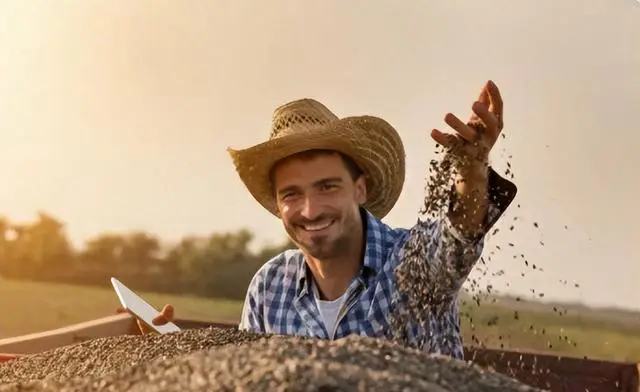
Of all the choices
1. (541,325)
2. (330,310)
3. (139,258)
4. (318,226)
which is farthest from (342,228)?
(139,258)

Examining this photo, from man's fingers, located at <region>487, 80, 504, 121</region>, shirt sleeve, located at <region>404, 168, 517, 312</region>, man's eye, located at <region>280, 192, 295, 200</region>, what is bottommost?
shirt sleeve, located at <region>404, 168, 517, 312</region>

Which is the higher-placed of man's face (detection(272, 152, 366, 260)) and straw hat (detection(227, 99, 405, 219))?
straw hat (detection(227, 99, 405, 219))

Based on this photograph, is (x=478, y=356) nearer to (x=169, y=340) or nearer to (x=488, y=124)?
(x=488, y=124)

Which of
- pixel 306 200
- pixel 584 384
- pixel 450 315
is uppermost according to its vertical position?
pixel 306 200

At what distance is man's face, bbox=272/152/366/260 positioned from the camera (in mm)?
1583

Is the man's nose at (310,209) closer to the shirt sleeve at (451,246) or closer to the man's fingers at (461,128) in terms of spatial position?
the shirt sleeve at (451,246)

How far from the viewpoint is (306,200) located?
1606 mm

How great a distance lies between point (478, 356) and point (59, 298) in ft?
7.72

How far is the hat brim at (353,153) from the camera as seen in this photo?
64.3 inches

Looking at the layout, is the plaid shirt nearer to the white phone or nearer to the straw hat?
the straw hat

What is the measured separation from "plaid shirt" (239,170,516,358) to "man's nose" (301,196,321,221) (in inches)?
4.8

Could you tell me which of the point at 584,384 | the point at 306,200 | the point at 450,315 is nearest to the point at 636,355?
the point at 584,384

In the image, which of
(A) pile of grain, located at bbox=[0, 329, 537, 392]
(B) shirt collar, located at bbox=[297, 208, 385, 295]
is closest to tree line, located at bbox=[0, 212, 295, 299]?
(B) shirt collar, located at bbox=[297, 208, 385, 295]

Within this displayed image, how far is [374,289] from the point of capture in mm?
1559
